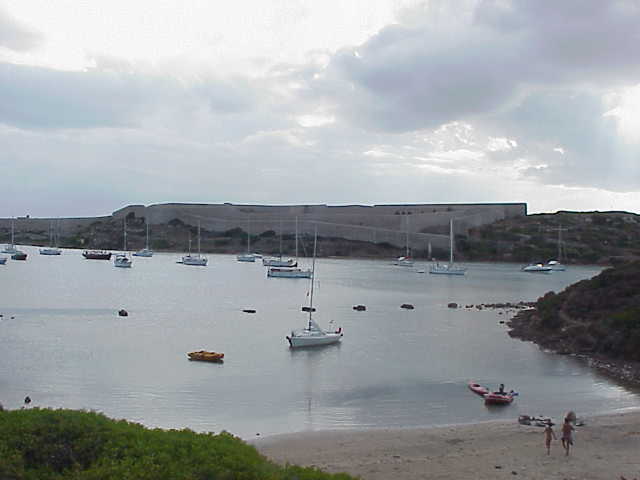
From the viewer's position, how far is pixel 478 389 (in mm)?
17422

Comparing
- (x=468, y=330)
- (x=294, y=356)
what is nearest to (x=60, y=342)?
(x=294, y=356)

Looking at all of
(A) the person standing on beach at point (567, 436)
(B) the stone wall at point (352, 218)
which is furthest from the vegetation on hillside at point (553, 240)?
(A) the person standing on beach at point (567, 436)

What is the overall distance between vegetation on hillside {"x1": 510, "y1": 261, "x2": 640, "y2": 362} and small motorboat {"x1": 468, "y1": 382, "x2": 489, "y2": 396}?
18.9ft

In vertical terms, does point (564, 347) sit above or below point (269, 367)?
above

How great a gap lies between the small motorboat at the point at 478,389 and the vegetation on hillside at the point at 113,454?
1193 cm

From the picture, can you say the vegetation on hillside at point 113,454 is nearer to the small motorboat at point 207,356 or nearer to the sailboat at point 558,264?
the small motorboat at point 207,356

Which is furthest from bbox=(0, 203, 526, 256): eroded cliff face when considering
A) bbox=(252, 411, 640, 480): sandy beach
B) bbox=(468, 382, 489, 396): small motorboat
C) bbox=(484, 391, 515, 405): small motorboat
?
bbox=(252, 411, 640, 480): sandy beach

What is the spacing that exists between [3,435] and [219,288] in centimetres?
4632

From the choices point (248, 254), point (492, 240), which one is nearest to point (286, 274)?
point (248, 254)

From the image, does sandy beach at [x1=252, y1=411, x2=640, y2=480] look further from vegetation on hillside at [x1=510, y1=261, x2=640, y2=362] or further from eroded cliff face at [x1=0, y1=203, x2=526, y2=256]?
eroded cliff face at [x1=0, y1=203, x2=526, y2=256]

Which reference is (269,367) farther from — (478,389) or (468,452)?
(468,452)

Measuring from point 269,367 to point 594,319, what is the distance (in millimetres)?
12172

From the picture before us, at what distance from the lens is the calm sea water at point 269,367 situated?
50.1ft

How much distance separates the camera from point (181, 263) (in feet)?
298
